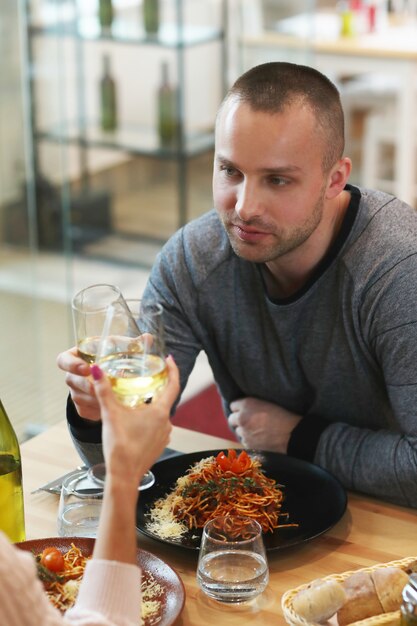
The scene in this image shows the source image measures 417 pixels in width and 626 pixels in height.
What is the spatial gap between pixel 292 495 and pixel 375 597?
14.0 inches

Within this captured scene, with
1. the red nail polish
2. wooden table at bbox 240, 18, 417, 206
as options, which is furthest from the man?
wooden table at bbox 240, 18, 417, 206

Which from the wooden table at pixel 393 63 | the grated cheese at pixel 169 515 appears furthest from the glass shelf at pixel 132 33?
the grated cheese at pixel 169 515

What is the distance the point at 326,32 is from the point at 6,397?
2945mm

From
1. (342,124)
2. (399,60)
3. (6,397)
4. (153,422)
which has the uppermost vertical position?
(342,124)

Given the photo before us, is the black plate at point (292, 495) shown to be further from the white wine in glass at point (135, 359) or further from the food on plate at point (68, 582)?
the white wine in glass at point (135, 359)

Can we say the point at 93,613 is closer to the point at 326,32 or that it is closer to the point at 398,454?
the point at 398,454

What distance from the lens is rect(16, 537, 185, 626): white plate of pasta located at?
1184 millimetres

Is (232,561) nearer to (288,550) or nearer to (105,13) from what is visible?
(288,550)

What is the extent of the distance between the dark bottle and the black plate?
9.26ft

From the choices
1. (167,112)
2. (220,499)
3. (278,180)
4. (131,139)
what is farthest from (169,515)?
(131,139)

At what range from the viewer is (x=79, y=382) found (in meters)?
1.43

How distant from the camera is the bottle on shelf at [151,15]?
4.03m

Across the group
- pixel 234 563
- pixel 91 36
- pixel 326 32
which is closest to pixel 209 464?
pixel 234 563

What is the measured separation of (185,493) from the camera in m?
1.44
